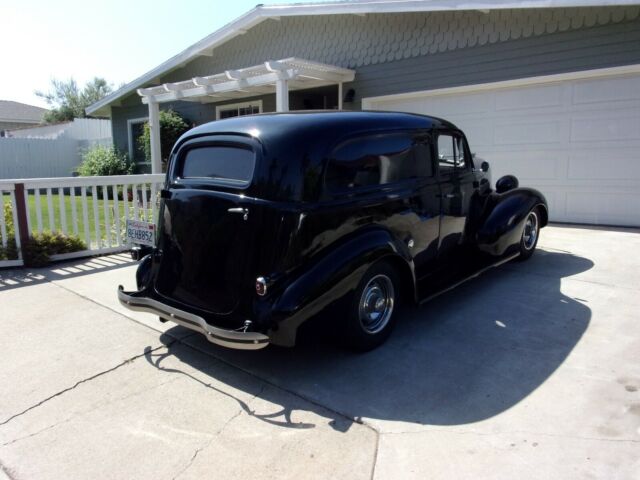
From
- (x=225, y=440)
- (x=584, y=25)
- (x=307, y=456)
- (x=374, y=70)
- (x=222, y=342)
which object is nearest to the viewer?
(x=307, y=456)

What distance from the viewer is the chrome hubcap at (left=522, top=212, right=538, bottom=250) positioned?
5915mm

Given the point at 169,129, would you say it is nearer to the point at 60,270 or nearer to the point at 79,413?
the point at 60,270

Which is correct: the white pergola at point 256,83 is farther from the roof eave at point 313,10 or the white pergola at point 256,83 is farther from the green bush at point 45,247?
the green bush at point 45,247

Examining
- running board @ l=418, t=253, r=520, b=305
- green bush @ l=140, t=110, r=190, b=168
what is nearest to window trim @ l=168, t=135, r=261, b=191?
running board @ l=418, t=253, r=520, b=305

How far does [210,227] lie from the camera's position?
3.51m

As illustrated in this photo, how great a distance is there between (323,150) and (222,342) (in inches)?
58.6

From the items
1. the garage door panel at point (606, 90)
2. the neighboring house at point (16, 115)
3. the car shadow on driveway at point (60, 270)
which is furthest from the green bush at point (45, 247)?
the neighboring house at point (16, 115)

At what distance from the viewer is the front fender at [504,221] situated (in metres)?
5.08

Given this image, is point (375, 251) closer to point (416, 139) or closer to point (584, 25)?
point (416, 139)

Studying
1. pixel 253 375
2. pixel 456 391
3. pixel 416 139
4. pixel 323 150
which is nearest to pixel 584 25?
pixel 416 139

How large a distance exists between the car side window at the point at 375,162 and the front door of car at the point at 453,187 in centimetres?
34

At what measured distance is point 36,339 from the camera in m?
4.07

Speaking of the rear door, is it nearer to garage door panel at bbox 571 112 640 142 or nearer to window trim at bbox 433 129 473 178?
window trim at bbox 433 129 473 178

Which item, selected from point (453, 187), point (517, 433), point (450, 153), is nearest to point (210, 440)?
point (517, 433)
